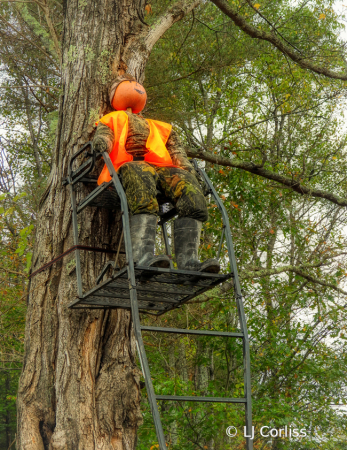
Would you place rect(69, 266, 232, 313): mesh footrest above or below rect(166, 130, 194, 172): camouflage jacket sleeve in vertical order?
below

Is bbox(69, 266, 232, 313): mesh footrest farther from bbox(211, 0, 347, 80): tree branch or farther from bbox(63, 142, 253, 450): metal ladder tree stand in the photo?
bbox(211, 0, 347, 80): tree branch

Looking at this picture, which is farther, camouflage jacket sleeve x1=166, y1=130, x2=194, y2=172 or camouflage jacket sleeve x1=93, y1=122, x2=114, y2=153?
camouflage jacket sleeve x1=166, y1=130, x2=194, y2=172

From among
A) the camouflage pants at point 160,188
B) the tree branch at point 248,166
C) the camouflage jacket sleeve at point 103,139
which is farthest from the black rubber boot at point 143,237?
the tree branch at point 248,166

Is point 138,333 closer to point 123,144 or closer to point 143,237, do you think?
point 143,237

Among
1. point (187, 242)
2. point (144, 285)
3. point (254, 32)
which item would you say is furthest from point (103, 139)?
point (254, 32)

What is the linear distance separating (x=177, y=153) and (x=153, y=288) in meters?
1.07

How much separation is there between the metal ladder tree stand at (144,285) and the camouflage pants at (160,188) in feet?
0.34

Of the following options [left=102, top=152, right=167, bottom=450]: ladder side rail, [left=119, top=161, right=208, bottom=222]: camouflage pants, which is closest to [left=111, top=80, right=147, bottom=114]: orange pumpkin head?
[left=119, top=161, right=208, bottom=222]: camouflage pants

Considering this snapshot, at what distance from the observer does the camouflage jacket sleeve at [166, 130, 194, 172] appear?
3.35 m

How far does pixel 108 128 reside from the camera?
3129mm

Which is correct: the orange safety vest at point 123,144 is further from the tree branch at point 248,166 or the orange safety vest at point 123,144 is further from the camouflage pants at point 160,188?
the tree branch at point 248,166

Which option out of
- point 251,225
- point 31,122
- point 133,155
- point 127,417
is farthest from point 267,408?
point 31,122

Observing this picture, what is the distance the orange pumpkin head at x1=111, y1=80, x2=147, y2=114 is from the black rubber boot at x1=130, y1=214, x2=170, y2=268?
42.2 inches

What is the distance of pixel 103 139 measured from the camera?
293 centimetres
